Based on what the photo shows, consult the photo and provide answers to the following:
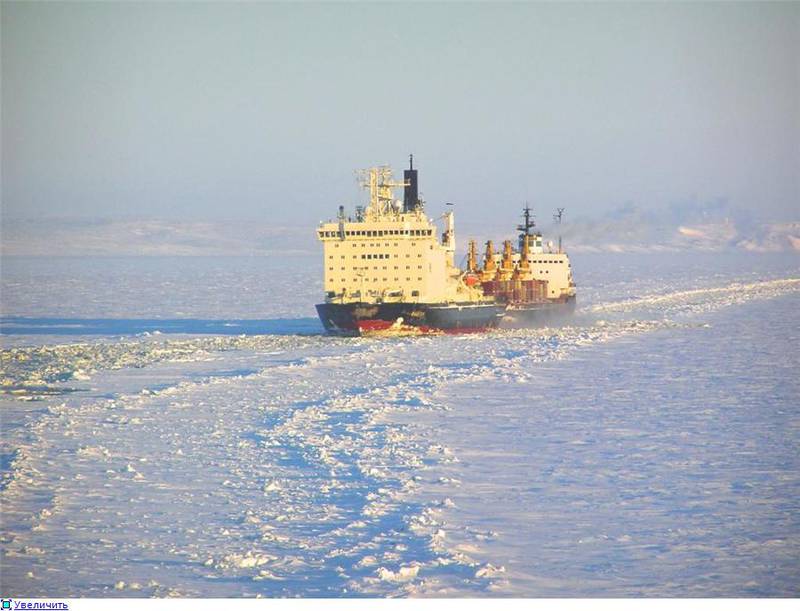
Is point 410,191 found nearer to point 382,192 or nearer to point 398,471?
point 382,192

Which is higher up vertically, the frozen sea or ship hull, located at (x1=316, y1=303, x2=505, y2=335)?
ship hull, located at (x1=316, y1=303, x2=505, y2=335)

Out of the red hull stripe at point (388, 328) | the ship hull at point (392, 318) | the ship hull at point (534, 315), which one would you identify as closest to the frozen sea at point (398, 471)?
the ship hull at point (392, 318)

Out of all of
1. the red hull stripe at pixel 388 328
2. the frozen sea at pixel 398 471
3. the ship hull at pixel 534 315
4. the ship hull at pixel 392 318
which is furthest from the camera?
the ship hull at pixel 534 315

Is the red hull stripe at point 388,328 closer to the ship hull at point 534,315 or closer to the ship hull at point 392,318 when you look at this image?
the ship hull at point 392,318

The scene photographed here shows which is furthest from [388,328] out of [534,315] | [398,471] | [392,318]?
[398,471]

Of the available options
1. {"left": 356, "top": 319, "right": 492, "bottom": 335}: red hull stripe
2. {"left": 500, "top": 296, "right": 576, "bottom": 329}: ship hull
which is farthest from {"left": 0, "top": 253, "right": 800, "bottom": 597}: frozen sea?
{"left": 500, "top": 296, "right": 576, "bottom": 329}: ship hull

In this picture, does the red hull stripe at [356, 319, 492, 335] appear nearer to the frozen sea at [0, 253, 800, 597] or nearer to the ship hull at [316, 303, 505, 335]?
the ship hull at [316, 303, 505, 335]
